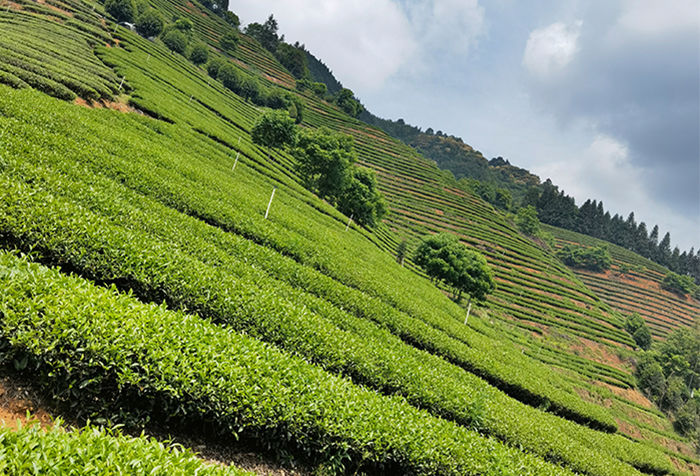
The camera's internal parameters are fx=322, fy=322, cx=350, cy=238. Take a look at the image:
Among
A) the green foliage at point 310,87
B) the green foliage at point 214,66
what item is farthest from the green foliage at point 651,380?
the green foliage at point 310,87

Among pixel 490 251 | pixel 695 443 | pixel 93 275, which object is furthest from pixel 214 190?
pixel 490 251

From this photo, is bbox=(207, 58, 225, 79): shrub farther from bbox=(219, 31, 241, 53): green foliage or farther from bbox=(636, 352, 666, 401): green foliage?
bbox=(636, 352, 666, 401): green foliage

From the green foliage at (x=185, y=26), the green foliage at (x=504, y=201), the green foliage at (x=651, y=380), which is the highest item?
the green foliage at (x=185, y=26)

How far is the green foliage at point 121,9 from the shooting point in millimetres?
68438

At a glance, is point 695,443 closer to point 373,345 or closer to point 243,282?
point 373,345

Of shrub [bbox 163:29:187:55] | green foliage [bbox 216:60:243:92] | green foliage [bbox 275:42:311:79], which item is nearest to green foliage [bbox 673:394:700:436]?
green foliage [bbox 216:60:243:92]

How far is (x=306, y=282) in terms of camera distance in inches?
560

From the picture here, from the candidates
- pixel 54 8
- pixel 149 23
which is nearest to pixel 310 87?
pixel 149 23

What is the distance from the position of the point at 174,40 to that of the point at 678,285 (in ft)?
578

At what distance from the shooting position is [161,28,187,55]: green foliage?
79.6m

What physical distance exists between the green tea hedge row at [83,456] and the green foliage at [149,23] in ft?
323

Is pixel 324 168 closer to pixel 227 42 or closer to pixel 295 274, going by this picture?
pixel 295 274

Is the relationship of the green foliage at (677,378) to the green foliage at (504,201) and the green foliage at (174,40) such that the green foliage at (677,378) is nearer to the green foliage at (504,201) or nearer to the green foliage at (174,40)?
the green foliage at (504,201)

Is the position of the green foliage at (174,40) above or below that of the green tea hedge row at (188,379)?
above
